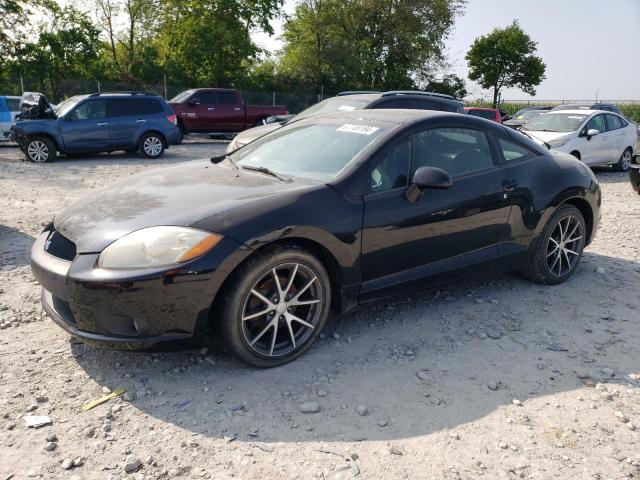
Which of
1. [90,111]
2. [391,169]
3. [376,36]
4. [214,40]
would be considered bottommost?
[391,169]

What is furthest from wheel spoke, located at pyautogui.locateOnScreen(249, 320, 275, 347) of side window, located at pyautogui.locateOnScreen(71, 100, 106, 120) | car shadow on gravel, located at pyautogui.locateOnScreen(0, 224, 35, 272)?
side window, located at pyautogui.locateOnScreen(71, 100, 106, 120)

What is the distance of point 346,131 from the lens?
4.10 meters

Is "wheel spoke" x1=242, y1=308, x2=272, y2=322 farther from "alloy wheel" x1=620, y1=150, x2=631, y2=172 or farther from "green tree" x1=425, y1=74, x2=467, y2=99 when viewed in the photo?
"green tree" x1=425, y1=74, x2=467, y2=99

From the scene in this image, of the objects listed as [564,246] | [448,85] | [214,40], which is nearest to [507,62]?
[448,85]

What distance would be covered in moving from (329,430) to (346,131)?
7.25 ft

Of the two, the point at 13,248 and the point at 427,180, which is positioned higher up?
the point at 427,180

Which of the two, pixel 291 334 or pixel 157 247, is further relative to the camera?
pixel 291 334

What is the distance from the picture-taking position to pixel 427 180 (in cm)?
364

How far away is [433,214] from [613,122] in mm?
11006

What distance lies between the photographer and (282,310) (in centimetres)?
332

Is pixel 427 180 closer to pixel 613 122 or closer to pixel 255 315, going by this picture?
pixel 255 315

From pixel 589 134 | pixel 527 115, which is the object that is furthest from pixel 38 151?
pixel 527 115

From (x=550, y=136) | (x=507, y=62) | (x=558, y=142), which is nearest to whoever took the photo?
(x=558, y=142)

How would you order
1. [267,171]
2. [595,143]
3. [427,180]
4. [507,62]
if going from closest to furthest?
1. [427,180]
2. [267,171]
3. [595,143]
4. [507,62]
